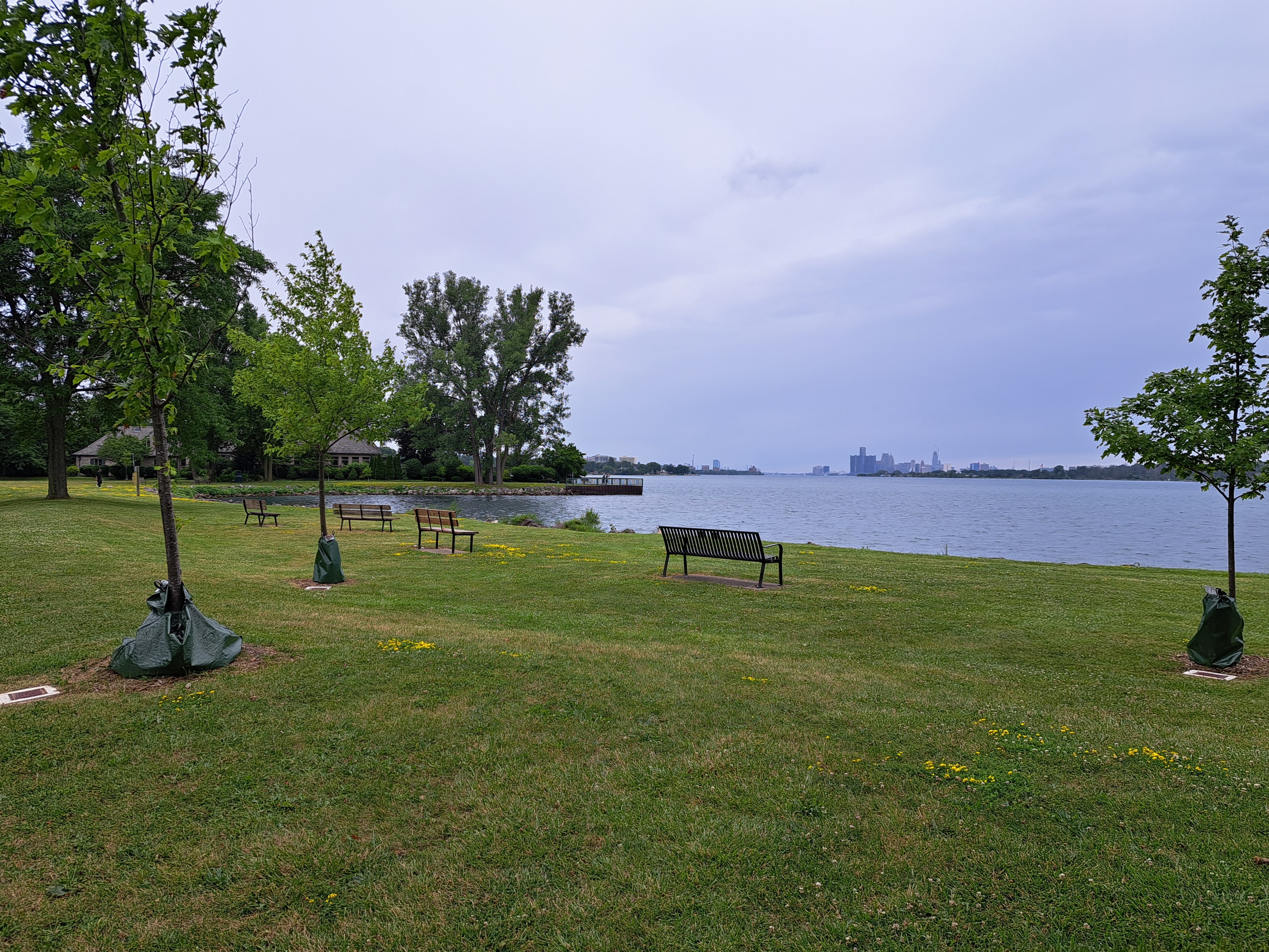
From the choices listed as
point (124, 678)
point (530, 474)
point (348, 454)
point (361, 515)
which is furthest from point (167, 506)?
point (348, 454)

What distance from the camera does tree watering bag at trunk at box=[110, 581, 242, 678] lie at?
18.8 feet

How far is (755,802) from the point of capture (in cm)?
385

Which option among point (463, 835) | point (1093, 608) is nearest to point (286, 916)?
point (463, 835)

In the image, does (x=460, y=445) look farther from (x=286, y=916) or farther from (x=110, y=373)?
(x=286, y=916)

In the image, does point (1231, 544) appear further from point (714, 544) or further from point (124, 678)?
point (124, 678)

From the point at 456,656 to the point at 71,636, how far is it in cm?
393

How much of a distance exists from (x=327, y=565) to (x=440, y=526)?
246 inches

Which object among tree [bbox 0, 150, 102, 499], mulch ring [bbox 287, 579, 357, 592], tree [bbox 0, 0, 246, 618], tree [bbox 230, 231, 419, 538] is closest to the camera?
tree [bbox 0, 0, 246, 618]

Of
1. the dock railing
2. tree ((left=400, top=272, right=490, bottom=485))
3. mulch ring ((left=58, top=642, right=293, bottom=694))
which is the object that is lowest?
mulch ring ((left=58, top=642, right=293, bottom=694))

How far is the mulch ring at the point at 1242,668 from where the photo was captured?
22.4 feet

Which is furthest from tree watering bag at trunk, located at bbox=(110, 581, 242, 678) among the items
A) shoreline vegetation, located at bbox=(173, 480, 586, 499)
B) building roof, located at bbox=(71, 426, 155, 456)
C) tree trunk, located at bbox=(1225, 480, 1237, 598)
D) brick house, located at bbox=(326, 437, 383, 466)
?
brick house, located at bbox=(326, 437, 383, 466)

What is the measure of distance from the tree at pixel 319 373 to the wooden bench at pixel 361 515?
23.0ft

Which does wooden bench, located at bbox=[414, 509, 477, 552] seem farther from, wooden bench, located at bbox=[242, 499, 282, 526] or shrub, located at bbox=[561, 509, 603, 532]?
shrub, located at bbox=[561, 509, 603, 532]

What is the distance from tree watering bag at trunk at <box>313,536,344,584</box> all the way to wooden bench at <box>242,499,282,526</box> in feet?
44.0
